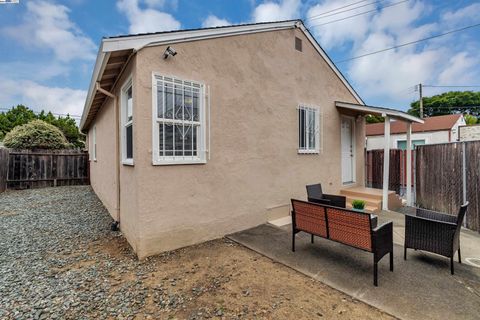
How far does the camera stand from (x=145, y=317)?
8.31 feet

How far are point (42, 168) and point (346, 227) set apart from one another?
51.1 feet

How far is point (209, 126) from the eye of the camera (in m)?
4.79

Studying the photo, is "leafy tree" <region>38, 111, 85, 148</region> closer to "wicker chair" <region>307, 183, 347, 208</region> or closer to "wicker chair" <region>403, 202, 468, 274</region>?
"wicker chair" <region>307, 183, 347, 208</region>

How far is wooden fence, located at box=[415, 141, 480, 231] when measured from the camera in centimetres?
531

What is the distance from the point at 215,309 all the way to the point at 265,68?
17.3 feet

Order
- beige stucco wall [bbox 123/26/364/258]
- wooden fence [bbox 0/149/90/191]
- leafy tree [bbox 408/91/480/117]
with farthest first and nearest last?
leafy tree [bbox 408/91/480/117]
wooden fence [bbox 0/149/90/191]
beige stucco wall [bbox 123/26/364/258]

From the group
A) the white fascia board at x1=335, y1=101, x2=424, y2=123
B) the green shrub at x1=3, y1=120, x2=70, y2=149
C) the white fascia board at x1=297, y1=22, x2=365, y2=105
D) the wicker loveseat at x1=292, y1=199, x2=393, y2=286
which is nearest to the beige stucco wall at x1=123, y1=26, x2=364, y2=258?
the white fascia board at x1=297, y1=22, x2=365, y2=105

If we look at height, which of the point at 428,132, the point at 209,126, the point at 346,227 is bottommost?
the point at 346,227

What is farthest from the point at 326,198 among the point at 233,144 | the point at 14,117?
the point at 14,117

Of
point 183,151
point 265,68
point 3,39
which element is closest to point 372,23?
point 265,68

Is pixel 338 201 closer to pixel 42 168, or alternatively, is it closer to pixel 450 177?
pixel 450 177

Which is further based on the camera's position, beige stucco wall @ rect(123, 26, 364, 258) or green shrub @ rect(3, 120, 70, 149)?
green shrub @ rect(3, 120, 70, 149)

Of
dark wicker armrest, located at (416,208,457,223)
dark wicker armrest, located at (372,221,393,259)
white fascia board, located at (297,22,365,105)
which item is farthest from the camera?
white fascia board, located at (297,22,365,105)

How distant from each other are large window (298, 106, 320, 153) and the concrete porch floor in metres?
3.01
